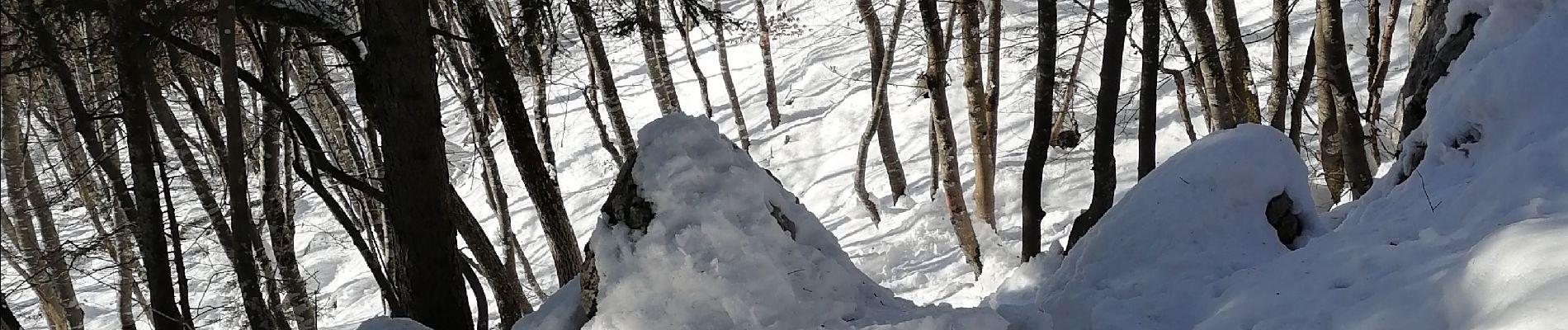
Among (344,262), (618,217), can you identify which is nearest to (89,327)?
(344,262)

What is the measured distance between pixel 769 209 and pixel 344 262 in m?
17.7

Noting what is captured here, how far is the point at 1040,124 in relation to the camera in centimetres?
695

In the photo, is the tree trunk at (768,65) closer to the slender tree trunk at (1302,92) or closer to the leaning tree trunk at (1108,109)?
the slender tree trunk at (1302,92)

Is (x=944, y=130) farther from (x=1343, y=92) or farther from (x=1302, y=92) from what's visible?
(x=1343, y=92)

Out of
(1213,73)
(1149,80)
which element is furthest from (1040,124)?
(1213,73)

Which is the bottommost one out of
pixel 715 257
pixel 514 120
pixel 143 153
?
pixel 715 257

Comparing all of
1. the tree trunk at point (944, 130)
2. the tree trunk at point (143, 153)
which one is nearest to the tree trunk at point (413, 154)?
the tree trunk at point (143, 153)

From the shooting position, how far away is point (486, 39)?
234 inches

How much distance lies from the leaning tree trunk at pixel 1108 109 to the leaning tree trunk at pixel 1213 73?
2.10m

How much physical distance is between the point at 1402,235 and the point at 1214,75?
562 cm

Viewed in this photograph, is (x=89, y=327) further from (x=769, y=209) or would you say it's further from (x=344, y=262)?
(x=769, y=209)

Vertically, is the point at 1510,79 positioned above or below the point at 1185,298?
above

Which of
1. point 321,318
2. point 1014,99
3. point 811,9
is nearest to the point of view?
point 1014,99

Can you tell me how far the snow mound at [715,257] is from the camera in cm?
318
